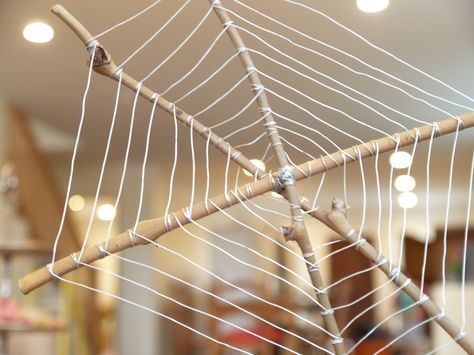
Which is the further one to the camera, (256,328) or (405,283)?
(256,328)

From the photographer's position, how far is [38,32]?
2270mm

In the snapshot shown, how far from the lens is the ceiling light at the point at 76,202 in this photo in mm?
4312

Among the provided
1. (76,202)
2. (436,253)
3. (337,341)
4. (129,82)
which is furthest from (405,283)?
(436,253)

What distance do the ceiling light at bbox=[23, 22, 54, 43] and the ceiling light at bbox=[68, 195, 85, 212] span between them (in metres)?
1.98

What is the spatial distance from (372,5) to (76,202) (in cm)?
296

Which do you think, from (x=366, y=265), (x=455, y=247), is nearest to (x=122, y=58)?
(x=455, y=247)

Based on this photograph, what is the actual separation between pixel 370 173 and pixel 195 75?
65.3 inches

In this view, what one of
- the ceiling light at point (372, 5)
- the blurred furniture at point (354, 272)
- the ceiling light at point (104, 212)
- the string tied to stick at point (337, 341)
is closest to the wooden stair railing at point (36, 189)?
the ceiling light at point (104, 212)

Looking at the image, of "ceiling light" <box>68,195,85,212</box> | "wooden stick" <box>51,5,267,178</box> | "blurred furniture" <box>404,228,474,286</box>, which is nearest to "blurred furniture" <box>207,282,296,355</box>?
"ceiling light" <box>68,195,85,212</box>

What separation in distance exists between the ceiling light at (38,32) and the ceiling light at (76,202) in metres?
1.98

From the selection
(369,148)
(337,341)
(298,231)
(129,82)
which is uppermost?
(129,82)

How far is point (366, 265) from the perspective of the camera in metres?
6.22

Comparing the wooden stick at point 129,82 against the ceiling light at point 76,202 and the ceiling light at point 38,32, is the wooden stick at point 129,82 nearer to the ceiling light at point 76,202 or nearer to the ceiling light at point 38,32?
the ceiling light at point 38,32

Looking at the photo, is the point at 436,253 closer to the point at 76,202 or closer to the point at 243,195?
the point at 76,202
